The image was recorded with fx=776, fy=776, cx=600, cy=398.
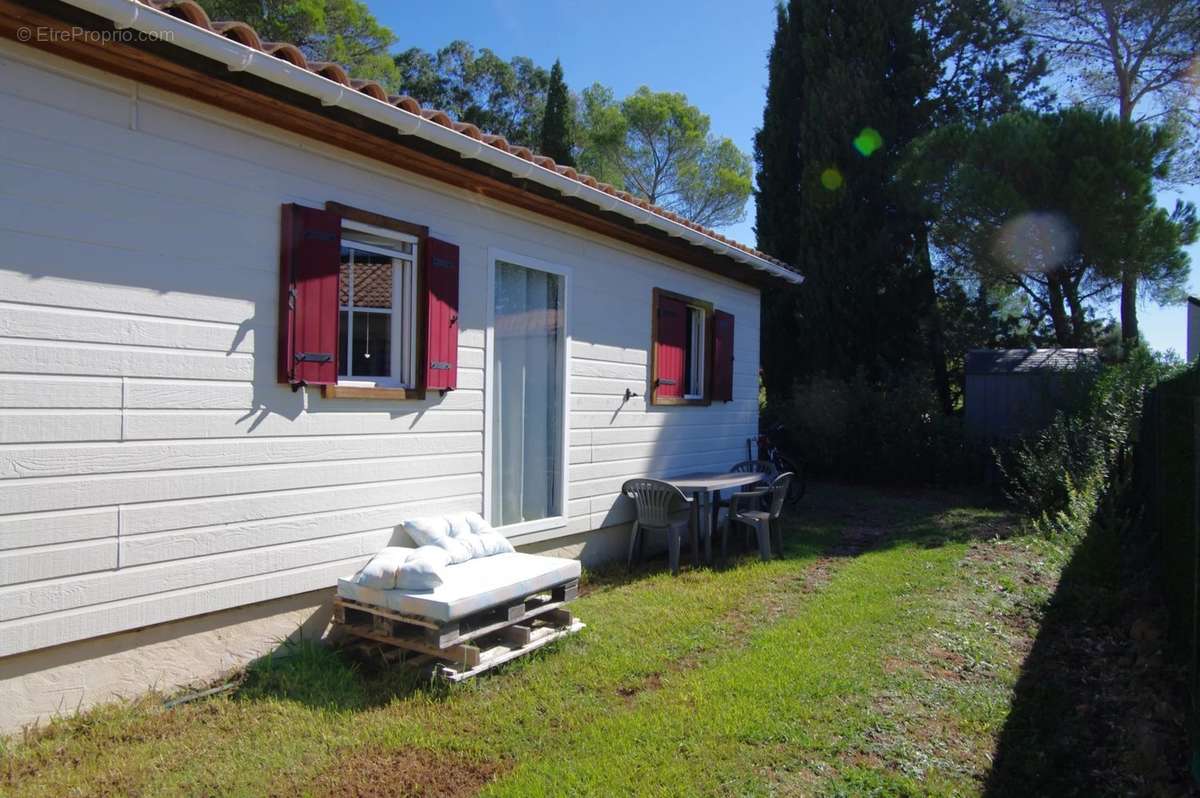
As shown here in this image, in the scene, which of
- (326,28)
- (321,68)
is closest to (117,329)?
(321,68)

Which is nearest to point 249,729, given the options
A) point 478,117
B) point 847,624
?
point 847,624

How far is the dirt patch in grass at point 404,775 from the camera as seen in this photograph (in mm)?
2885

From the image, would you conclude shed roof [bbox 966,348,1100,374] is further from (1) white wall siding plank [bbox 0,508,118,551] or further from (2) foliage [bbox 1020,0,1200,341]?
(1) white wall siding plank [bbox 0,508,118,551]

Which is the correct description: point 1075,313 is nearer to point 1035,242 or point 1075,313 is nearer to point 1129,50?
point 1035,242

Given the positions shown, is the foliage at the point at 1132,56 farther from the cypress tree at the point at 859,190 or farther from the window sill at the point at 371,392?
the window sill at the point at 371,392

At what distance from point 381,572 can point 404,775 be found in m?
1.20

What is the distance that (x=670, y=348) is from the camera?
7.56 meters

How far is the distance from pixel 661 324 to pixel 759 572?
2.48 m

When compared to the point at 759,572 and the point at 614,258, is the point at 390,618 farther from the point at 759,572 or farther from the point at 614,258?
the point at 614,258

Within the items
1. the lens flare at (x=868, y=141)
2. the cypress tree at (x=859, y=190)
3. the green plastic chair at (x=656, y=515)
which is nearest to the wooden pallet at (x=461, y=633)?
the green plastic chair at (x=656, y=515)

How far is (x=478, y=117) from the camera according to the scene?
20828mm

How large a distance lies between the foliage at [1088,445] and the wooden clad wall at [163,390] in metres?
5.80

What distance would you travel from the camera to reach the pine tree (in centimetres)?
1867

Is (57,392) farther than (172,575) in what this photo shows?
No
